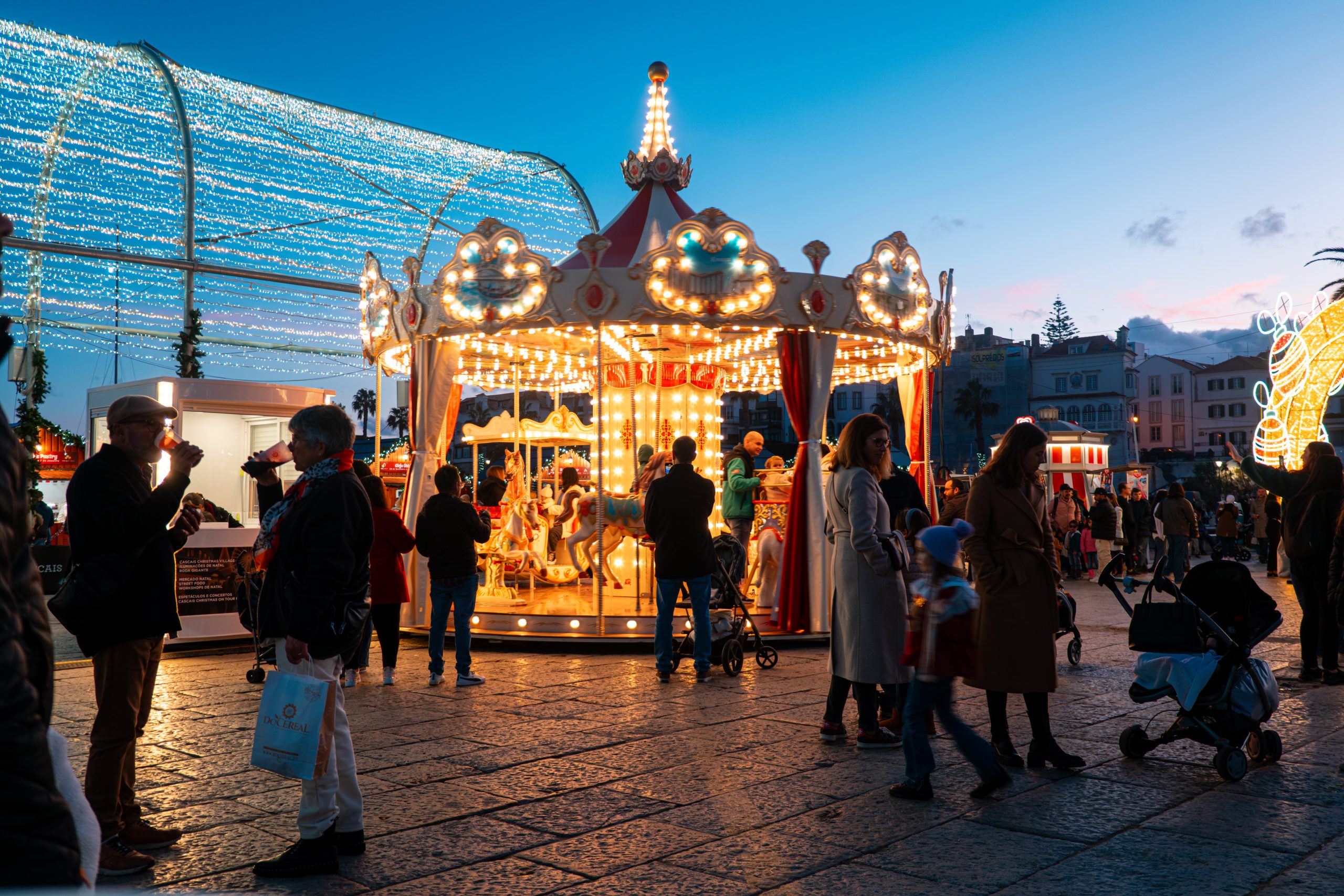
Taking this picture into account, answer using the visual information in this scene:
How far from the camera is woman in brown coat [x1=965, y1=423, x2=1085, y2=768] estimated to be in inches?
191

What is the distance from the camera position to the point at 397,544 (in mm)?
7488

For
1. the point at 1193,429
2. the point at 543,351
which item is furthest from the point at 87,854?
the point at 1193,429

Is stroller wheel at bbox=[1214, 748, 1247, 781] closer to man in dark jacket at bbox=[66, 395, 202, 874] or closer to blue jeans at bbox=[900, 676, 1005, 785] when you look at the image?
blue jeans at bbox=[900, 676, 1005, 785]

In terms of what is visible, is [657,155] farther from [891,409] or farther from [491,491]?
[891,409]

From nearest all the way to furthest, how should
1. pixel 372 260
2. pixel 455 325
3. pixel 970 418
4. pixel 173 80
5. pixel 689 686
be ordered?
pixel 689 686, pixel 455 325, pixel 372 260, pixel 173 80, pixel 970 418

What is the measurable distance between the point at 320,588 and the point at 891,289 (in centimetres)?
811

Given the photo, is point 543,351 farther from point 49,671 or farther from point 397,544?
point 49,671

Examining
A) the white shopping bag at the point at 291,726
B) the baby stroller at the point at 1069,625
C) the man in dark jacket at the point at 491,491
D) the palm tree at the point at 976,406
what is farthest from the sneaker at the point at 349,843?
the palm tree at the point at 976,406

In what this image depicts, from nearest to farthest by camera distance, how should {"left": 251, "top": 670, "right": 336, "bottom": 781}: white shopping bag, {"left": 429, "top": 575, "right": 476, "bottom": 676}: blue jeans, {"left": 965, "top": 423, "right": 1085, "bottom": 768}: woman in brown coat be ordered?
{"left": 251, "top": 670, "right": 336, "bottom": 781}: white shopping bag → {"left": 965, "top": 423, "right": 1085, "bottom": 768}: woman in brown coat → {"left": 429, "top": 575, "right": 476, "bottom": 676}: blue jeans

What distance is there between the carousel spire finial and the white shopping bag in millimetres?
9741

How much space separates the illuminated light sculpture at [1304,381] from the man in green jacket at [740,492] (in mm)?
11693

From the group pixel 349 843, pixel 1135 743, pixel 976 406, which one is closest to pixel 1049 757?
pixel 1135 743

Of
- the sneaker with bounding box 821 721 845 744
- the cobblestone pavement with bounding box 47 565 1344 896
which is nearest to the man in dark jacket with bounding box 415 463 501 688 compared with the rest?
the cobblestone pavement with bounding box 47 565 1344 896

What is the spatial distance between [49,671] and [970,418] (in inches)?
2719
